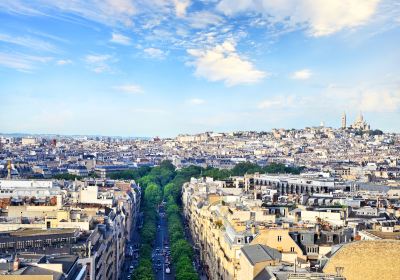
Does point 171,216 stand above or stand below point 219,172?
below

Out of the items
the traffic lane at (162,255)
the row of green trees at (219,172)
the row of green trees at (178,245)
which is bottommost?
the traffic lane at (162,255)

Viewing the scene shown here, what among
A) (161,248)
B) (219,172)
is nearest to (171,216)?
(161,248)

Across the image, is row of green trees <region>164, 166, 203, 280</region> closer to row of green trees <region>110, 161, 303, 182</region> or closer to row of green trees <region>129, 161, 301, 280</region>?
row of green trees <region>129, 161, 301, 280</region>

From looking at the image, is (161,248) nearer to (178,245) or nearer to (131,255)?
(131,255)

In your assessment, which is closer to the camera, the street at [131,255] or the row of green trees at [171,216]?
the row of green trees at [171,216]

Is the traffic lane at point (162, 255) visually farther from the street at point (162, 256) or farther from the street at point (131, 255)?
the street at point (131, 255)

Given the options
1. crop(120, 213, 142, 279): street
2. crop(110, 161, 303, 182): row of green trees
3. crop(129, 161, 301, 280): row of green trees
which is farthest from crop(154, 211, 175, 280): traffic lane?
crop(110, 161, 303, 182): row of green trees

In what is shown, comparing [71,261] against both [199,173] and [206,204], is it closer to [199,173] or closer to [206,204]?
[206,204]

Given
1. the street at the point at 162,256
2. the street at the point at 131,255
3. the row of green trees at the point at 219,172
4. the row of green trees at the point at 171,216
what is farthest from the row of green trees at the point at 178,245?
the row of green trees at the point at 219,172

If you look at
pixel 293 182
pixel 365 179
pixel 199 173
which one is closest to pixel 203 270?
pixel 293 182
